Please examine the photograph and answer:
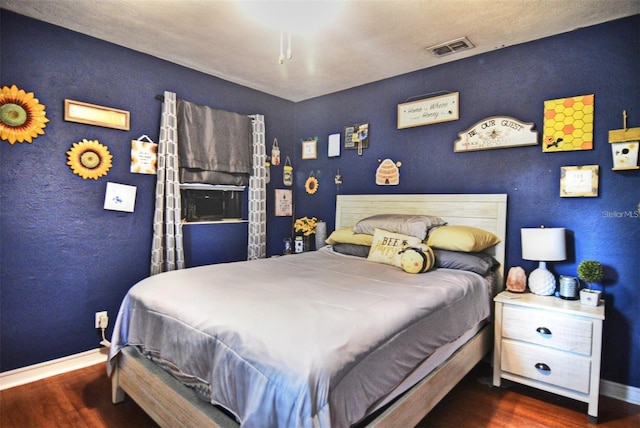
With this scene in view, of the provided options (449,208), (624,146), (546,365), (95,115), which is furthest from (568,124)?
(95,115)

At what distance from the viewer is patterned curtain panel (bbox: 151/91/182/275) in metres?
2.89

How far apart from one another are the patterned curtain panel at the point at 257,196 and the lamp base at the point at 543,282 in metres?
2.52

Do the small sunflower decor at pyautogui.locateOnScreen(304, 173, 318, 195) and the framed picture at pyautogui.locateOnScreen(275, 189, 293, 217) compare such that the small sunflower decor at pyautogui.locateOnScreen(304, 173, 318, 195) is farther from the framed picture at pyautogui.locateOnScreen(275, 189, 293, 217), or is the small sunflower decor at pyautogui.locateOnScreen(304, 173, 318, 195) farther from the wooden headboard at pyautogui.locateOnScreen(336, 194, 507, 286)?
the wooden headboard at pyautogui.locateOnScreen(336, 194, 507, 286)

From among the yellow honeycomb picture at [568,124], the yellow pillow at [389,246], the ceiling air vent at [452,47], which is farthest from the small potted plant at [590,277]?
the ceiling air vent at [452,47]

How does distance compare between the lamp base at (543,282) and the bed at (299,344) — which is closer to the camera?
the bed at (299,344)

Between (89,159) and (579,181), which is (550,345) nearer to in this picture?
(579,181)

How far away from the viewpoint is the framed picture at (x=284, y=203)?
4.07 m

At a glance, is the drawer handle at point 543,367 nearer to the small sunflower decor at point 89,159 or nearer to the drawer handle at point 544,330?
the drawer handle at point 544,330

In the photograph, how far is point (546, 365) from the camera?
83.0 inches

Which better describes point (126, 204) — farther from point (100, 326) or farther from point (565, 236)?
point (565, 236)

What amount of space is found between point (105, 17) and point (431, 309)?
2815 mm

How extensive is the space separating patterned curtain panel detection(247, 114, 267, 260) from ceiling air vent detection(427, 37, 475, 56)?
6.12 feet

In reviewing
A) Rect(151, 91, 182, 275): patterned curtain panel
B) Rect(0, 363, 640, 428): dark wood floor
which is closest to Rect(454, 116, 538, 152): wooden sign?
Rect(0, 363, 640, 428): dark wood floor

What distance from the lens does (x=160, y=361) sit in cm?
171
